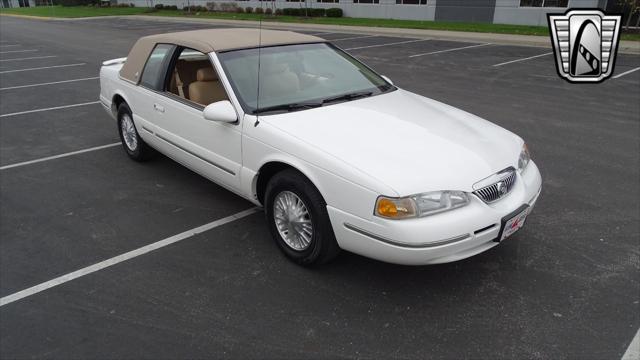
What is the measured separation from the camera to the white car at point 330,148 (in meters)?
3.00

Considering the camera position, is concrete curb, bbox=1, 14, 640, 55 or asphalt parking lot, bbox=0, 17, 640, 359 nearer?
asphalt parking lot, bbox=0, 17, 640, 359

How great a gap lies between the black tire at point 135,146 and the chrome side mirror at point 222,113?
2.09m

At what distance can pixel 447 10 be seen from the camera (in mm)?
26594

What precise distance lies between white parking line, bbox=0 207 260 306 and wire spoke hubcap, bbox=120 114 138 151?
6.46 feet

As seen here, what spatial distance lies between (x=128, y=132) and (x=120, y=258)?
96.3 inches

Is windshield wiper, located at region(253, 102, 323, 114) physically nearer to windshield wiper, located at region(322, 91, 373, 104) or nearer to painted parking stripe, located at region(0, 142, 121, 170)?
windshield wiper, located at region(322, 91, 373, 104)

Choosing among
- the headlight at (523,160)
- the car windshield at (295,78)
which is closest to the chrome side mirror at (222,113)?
the car windshield at (295,78)

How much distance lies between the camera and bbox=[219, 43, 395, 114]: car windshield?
394 centimetres

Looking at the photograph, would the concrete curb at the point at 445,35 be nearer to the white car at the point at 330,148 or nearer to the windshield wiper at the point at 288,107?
the white car at the point at 330,148

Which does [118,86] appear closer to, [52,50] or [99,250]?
[99,250]

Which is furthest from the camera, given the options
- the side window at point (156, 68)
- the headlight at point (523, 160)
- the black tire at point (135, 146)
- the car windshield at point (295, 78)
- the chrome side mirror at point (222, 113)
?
the black tire at point (135, 146)

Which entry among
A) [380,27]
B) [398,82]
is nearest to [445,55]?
[398,82]

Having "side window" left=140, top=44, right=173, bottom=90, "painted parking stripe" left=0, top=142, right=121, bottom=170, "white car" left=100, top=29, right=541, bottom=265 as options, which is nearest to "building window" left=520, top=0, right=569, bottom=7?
"white car" left=100, top=29, right=541, bottom=265
